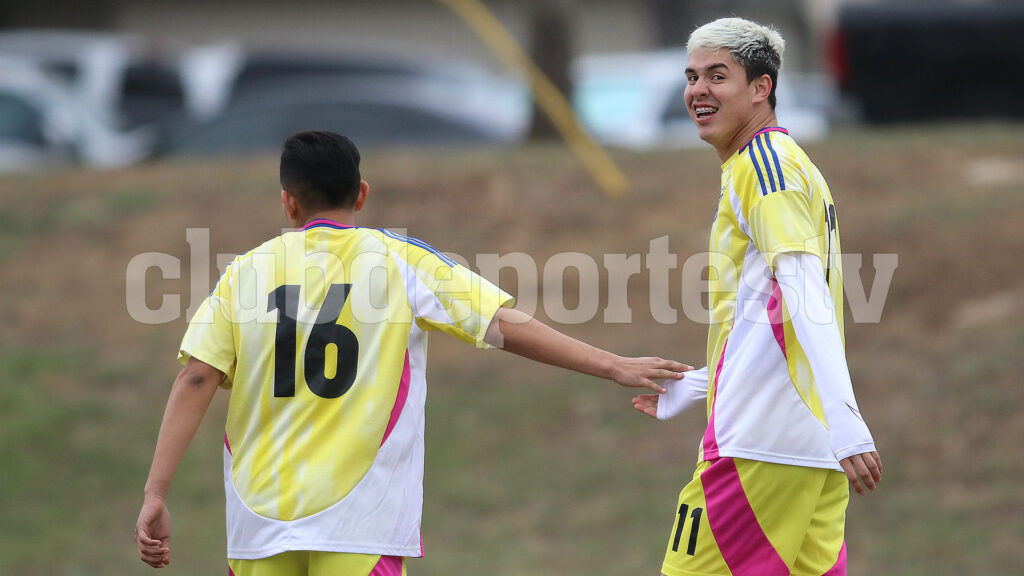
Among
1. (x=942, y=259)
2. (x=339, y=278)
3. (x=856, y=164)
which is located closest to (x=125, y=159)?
(x=856, y=164)

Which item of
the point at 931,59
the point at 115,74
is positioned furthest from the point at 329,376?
the point at 115,74

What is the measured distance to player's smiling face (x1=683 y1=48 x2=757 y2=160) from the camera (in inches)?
153

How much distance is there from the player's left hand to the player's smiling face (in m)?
1.05

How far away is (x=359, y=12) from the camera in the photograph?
24375 millimetres

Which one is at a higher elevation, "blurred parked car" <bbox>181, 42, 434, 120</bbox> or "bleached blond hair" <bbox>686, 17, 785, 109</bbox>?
"blurred parked car" <bbox>181, 42, 434, 120</bbox>

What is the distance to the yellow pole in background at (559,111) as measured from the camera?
35.6 ft

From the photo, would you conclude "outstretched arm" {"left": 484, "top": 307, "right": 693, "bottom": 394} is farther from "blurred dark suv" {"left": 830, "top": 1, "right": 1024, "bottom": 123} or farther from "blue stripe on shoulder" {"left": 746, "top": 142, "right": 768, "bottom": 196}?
"blurred dark suv" {"left": 830, "top": 1, "right": 1024, "bottom": 123}

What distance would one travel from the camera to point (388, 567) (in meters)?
3.66

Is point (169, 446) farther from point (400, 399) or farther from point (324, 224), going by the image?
point (324, 224)

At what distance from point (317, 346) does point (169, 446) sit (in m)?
0.52

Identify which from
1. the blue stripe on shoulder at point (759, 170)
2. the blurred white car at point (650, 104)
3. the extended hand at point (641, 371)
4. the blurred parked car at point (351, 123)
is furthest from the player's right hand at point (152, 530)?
the blurred parked car at point (351, 123)

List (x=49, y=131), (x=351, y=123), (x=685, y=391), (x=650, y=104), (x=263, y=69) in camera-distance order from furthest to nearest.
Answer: (x=263, y=69) → (x=650, y=104) → (x=49, y=131) → (x=351, y=123) → (x=685, y=391)

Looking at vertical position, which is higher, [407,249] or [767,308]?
[407,249]

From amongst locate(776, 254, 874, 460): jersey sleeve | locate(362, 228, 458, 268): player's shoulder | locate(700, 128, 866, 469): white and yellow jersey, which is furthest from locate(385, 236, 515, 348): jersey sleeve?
locate(776, 254, 874, 460): jersey sleeve
